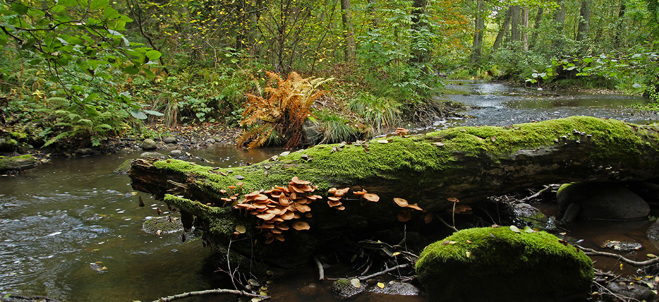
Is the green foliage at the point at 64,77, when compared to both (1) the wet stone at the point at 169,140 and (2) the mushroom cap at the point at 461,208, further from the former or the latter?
(2) the mushroom cap at the point at 461,208

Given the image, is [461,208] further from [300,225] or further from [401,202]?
[300,225]

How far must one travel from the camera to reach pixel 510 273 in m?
2.87

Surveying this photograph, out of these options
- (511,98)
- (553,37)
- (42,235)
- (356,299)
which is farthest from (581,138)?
(553,37)

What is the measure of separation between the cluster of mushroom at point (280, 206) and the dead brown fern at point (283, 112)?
556cm

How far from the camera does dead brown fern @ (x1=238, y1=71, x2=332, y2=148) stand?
8734mm

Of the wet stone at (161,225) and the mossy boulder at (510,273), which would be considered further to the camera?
the wet stone at (161,225)

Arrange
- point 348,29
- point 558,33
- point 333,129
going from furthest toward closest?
point 558,33 → point 348,29 → point 333,129

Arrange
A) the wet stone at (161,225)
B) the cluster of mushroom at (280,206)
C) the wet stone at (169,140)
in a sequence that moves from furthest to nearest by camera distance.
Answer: the wet stone at (169,140)
the wet stone at (161,225)
the cluster of mushroom at (280,206)

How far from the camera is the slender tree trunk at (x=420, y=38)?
10281 mm

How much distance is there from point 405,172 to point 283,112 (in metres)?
5.81

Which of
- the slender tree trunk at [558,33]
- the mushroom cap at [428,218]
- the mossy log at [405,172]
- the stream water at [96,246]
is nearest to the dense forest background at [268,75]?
the stream water at [96,246]

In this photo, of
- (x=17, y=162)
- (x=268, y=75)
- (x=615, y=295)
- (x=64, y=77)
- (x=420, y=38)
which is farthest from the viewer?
(x=268, y=75)

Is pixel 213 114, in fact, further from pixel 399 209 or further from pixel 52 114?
pixel 399 209

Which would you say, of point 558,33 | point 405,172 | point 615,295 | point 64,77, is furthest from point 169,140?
point 558,33
